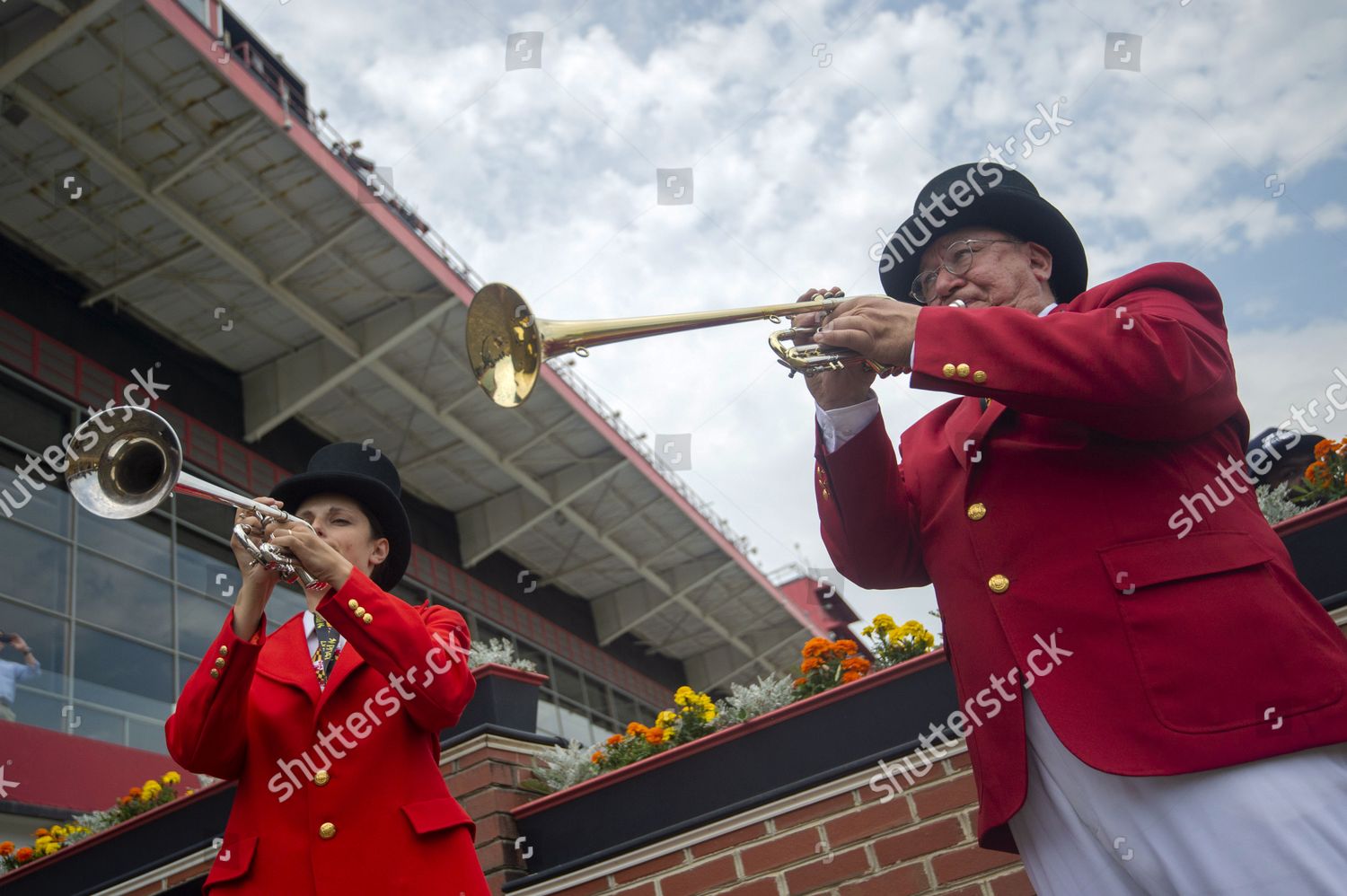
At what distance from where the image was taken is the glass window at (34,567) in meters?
10.5

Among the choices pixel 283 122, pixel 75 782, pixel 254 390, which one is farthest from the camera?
pixel 254 390


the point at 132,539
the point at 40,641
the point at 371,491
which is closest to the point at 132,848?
the point at 371,491

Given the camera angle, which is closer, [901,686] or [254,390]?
[901,686]

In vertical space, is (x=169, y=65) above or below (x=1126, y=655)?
above

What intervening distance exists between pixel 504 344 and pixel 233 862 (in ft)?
5.73

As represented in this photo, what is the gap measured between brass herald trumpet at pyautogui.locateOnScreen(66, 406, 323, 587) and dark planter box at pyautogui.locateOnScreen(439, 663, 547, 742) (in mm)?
2314

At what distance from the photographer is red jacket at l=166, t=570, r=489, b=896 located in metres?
2.55

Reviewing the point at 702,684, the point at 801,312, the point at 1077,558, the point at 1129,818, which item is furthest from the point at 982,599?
the point at 702,684

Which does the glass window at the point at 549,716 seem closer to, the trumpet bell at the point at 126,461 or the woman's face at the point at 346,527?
the woman's face at the point at 346,527

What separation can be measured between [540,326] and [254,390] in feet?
40.8

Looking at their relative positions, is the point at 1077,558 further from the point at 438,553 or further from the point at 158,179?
the point at 438,553

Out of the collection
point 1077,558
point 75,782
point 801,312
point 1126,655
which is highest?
point 75,782

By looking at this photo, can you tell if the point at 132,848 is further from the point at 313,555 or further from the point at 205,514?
the point at 205,514

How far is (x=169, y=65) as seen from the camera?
1055cm
